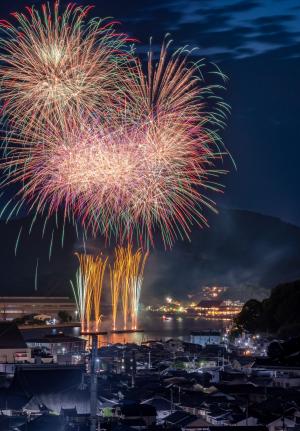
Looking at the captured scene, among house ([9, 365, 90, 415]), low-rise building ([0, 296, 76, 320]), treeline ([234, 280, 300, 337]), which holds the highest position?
low-rise building ([0, 296, 76, 320])

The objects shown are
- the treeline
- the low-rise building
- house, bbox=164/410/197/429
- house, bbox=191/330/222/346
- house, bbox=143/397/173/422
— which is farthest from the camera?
the low-rise building

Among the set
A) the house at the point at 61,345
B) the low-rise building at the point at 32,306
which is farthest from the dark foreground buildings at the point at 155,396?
the low-rise building at the point at 32,306

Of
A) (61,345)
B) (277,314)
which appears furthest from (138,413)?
(277,314)

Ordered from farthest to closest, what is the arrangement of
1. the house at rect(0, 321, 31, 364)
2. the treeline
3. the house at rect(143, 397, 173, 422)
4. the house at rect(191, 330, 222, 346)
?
the house at rect(191, 330, 222, 346) < the treeline < the house at rect(0, 321, 31, 364) < the house at rect(143, 397, 173, 422)

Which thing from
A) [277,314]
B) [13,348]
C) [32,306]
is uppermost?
[32,306]

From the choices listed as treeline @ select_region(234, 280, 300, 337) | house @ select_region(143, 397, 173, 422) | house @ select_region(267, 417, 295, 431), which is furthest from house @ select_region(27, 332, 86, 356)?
house @ select_region(267, 417, 295, 431)

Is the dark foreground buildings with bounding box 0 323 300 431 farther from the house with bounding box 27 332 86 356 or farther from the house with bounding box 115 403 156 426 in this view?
the house with bounding box 27 332 86 356

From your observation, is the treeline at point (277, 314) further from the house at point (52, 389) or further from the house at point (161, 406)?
the house at point (161, 406)

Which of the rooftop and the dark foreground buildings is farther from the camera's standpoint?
the rooftop

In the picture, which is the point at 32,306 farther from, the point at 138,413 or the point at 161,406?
the point at 138,413

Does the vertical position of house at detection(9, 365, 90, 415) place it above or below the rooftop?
below

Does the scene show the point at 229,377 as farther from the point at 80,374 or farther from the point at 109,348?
the point at 109,348
